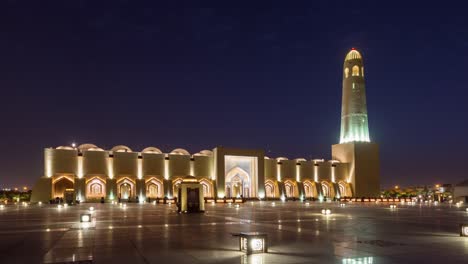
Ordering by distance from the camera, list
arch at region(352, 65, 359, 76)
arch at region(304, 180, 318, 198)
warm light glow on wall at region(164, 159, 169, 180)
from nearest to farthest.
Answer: warm light glow on wall at region(164, 159, 169, 180), arch at region(304, 180, 318, 198), arch at region(352, 65, 359, 76)

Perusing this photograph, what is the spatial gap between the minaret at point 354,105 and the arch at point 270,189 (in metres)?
14.6

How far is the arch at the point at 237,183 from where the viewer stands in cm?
6300

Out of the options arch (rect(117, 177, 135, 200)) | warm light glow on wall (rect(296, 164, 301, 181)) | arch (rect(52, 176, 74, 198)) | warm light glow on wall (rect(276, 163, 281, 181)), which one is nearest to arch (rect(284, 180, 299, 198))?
warm light glow on wall (rect(276, 163, 281, 181))

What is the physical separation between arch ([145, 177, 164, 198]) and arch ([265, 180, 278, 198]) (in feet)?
49.6

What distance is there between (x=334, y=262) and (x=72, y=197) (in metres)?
43.3

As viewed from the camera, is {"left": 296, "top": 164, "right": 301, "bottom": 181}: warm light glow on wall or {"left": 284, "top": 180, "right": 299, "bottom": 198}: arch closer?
{"left": 284, "top": 180, "right": 299, "bottom": 198}: arch

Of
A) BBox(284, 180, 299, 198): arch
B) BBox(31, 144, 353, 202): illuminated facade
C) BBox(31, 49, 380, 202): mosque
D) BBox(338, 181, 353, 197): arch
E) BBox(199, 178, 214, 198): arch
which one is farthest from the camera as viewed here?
BBox(338, 181, 353, 197): arch

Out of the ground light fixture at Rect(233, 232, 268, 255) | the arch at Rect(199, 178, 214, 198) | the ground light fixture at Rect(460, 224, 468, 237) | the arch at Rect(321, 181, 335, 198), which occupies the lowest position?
the arch at Rect(321, 181, 335, 198)

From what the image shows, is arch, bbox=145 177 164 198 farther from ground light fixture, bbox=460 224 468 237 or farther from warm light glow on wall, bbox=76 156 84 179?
ground light fixture, bbox=460 224 468 237

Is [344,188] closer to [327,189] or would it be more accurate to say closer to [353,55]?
[327,189]

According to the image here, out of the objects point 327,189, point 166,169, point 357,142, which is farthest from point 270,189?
point 166,169

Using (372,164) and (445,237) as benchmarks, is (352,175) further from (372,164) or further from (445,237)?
(445,237)

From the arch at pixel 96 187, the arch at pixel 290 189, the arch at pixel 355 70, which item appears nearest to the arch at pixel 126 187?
the arch at pixel 96 187

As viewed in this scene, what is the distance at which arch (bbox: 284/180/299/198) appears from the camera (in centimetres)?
6481
